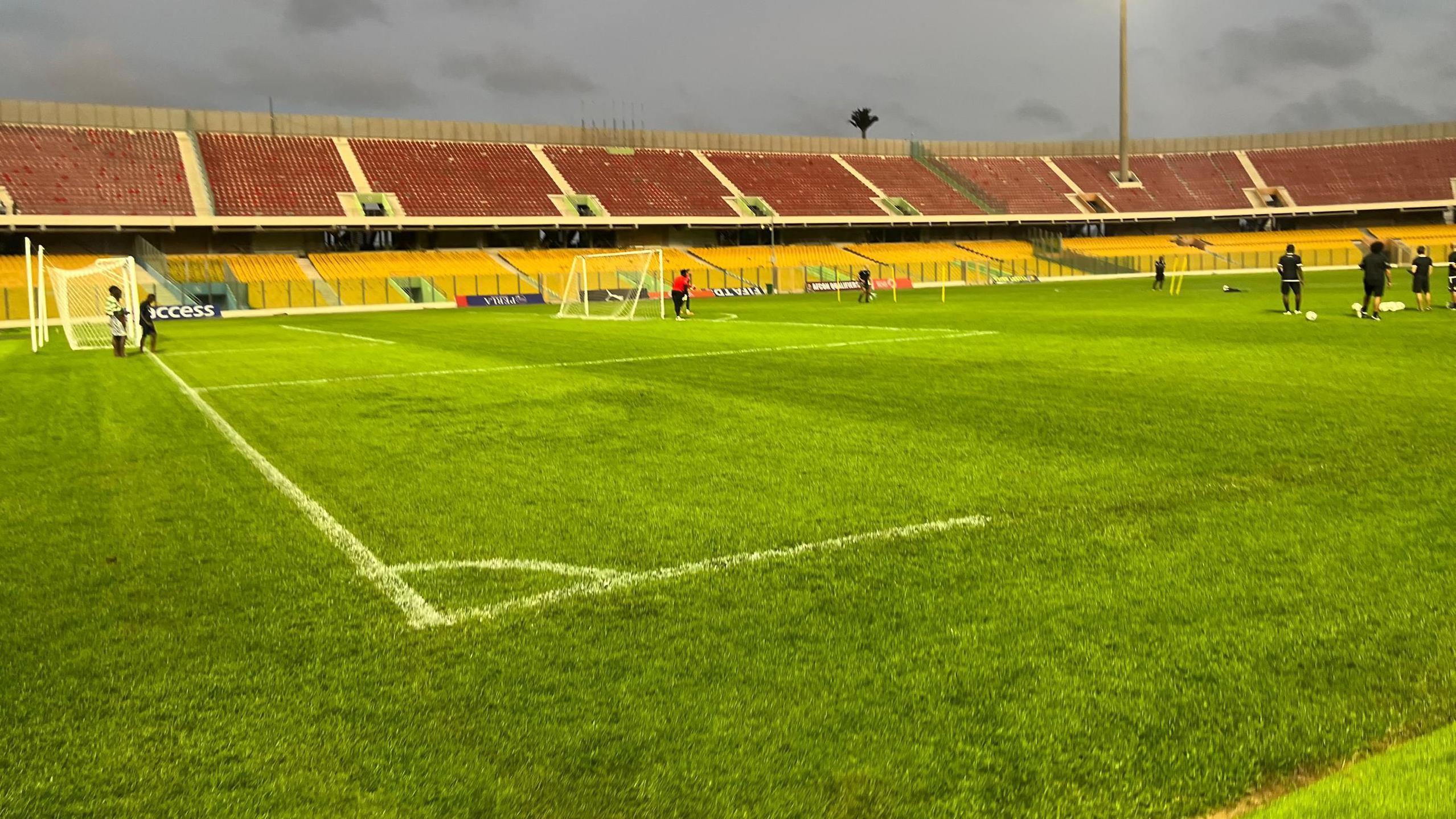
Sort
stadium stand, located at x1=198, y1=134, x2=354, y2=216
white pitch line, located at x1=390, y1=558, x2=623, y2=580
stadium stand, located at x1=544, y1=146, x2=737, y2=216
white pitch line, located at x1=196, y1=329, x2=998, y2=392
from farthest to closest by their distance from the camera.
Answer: stadium stand, located at x1=544, y1=146, x2=737, y2=216 → stadium stand, located at x1=198, y1=134, x2=354, y2=216 → white pitch line, located at x1=196, y1=329, x2=998, y2=392 → white pitch line, located at x1=390, y1=558, x2=623, y2=580

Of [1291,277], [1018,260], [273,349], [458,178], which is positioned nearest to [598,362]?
[273,349]

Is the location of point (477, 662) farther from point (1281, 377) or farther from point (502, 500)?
point (1281, 377)

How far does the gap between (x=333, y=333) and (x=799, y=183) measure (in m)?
45.2

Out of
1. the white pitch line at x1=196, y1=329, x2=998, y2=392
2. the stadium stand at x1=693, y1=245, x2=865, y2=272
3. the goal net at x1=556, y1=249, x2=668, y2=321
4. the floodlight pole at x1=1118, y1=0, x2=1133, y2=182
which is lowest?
the white pitch line at x1=196, y1=329, x2=998, y2=392

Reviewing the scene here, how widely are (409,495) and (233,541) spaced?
4.24 ft

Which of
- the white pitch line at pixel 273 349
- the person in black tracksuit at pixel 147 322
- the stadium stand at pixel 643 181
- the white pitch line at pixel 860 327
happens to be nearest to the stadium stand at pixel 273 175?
the stadium stand at pixel 643 181

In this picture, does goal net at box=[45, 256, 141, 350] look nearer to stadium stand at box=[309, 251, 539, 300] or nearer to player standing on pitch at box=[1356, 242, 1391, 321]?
stadium stand at box=[309, 251, 539, 300]

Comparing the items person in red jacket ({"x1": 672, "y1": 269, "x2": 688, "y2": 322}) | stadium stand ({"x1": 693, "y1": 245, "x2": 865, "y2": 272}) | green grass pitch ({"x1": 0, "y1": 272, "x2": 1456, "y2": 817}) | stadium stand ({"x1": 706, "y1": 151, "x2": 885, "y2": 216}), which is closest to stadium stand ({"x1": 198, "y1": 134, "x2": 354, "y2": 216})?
stadium stand ({"x1": 693, "y1": 245, "x2": 865, "y2": 272})

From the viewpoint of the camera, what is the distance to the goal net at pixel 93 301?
2333cm

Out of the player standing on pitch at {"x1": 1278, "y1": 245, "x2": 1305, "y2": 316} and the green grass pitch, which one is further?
the player standing on pitch at {"x1": 1278, "y1": 245, "x2": 1305, "y2": 316}

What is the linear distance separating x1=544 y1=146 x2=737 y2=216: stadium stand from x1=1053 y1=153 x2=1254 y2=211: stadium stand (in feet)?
95.3

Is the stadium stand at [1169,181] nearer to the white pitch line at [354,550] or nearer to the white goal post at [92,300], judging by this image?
the white goal post at [92,300]

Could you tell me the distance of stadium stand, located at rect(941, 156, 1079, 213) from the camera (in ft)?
235

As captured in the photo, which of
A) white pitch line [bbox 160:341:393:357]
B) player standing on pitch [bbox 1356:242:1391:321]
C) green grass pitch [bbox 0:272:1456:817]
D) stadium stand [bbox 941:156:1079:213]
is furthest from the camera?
stadium stand [bbox 941:156:1079:213]
